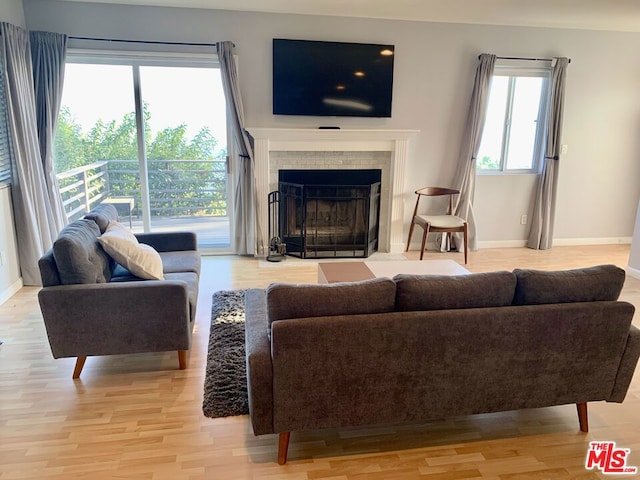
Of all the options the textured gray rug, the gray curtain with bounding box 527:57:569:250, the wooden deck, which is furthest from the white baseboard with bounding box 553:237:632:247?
the textured gray rug

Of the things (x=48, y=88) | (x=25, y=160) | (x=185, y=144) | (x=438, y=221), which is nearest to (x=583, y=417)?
(x=438, y=221)

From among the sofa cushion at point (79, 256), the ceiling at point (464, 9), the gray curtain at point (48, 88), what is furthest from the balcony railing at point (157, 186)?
the sofa cushion at point (79, 256)

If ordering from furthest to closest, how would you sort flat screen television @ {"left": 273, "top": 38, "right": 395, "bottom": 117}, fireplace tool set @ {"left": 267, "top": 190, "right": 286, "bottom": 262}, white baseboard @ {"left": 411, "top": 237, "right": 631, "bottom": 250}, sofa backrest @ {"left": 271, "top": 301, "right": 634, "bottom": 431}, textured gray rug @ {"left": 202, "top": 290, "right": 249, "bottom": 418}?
white baseboard @ {"left": 411, "top": 237, "right": 631, "bottom": 250}
fireplace tool set @ {"left": 267, "top": 190, "right": 286, "bottom": 262}
flat screen television @ {"left": 273, "top": 38, "right": 395, "bottom": 117}
textured gray rug @ {"left": 202, "top": 290, "right": 249, "bottom": 418}
sofa backrest @ {"left": 271, "top": 301, "right": 634, "bottom": 431}

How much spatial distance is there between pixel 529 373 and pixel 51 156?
4.32 metres

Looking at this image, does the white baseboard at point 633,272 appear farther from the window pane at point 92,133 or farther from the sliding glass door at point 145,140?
the window pane at point 92,133

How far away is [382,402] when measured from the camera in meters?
2.02

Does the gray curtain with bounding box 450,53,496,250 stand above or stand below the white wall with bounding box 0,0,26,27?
below

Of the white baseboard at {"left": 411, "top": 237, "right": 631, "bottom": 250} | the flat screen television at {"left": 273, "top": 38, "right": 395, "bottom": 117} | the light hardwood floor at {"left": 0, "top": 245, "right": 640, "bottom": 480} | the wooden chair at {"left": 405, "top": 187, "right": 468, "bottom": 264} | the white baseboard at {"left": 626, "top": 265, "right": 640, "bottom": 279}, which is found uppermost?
the flat screen television at {"left": 273, "top": 38, "right": 395, "bottom": 117}

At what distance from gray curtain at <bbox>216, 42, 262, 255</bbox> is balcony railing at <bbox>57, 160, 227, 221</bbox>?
21cm

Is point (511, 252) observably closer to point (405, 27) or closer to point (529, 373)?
point (405, 27)

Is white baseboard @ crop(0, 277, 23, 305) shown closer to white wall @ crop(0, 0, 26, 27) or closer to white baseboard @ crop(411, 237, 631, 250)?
white wall @ crop(0, 0, 26, 27)

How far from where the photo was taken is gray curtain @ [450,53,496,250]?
508cm

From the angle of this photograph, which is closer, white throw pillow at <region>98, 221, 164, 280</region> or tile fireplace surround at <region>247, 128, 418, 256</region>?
white throw pillow at <region>98, 221, 164, 280</region>

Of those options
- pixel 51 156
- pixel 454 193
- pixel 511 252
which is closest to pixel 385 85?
pixel 454 193
